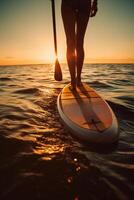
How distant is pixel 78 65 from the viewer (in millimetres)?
4508

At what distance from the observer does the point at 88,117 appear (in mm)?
3141

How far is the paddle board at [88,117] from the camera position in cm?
263

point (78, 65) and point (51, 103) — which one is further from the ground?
point (78, 65)

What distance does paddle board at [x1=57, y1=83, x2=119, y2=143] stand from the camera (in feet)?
8.63

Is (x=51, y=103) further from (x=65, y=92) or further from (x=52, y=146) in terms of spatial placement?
(x=52, y=146)

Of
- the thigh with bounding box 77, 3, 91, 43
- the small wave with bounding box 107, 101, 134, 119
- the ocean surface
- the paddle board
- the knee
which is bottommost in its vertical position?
the small wave with bounding box 107, 101, 134, 119

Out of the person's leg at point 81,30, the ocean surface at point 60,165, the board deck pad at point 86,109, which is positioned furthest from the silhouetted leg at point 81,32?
the ocean surface at point 60,165

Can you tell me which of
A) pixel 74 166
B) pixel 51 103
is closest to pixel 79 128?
pixel 74 166

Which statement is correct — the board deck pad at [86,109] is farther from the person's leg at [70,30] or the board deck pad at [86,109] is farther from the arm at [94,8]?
the arm at [94,8]

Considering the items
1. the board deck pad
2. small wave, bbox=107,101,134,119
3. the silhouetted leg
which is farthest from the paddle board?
the silhouetted leg

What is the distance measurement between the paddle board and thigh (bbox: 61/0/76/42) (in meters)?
1.26

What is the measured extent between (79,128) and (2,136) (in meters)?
1.14

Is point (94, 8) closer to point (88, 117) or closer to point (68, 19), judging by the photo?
point (68, 19)

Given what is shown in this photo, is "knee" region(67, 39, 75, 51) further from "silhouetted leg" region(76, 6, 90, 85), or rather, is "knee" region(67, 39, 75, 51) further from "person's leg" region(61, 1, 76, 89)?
"silhouetted leg" region(76, 6, 90, 85)
